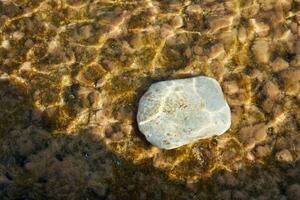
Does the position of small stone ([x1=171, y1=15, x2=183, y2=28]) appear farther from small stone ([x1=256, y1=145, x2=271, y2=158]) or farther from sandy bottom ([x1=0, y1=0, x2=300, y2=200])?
small stone ([x1=256, y1=145, x2=271, y2=158])

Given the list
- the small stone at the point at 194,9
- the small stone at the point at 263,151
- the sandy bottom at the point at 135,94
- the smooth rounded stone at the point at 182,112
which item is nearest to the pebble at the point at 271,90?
the sandy bottom at the point at 135,94

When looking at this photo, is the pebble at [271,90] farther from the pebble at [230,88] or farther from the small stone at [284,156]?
the small stone at [284,156]

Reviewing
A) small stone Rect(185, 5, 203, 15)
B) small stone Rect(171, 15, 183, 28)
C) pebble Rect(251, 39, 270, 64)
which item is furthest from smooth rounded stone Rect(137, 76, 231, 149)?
small stone Rect(185, 5, 203, 15)

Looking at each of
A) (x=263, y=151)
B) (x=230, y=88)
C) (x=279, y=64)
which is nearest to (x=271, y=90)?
(x=279, y=64)

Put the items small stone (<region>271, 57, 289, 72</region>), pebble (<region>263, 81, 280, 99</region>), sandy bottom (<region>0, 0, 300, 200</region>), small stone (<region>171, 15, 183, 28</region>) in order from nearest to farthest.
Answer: sandy bottom (<region>0, 0, 300, 200</region>), pebble (<region>263, 81, 280, 99</region>), small stone (<region>271, 57, 289, 72</region>), small stone (<region>171, 15, 183, 28</region>)

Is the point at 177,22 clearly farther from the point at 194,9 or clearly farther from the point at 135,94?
the point at 135,94

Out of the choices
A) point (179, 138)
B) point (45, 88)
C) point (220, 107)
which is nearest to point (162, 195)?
point (179, 138)
